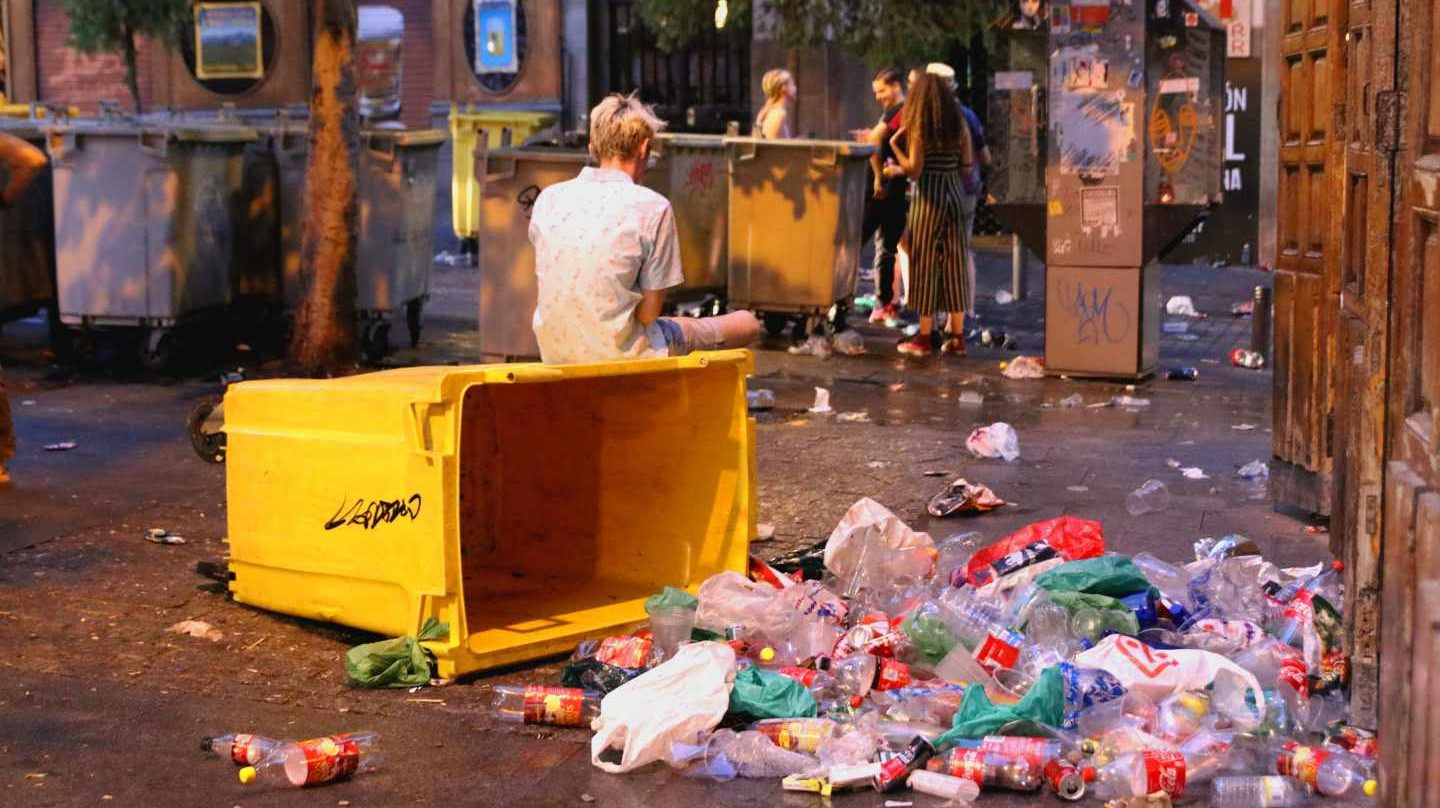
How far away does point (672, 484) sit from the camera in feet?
21.7

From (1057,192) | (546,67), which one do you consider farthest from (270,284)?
(546,67)

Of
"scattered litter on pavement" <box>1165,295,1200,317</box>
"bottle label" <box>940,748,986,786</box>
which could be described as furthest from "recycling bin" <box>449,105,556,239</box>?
"bottle label" <box>940,748,986,786</box>

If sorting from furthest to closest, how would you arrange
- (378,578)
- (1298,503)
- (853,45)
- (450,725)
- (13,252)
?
(853,45) → (13,252) → (1298,503) → (378,578) → (450,725)

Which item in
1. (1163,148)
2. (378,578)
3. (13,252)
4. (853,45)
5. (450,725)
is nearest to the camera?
(450,725)

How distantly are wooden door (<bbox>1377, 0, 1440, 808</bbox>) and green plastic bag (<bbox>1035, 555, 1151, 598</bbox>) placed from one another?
1.62 metres

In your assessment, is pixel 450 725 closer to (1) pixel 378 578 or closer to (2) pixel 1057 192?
(1) pixel 378 578

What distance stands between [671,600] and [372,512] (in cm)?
95

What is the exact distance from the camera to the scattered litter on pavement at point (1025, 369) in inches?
465

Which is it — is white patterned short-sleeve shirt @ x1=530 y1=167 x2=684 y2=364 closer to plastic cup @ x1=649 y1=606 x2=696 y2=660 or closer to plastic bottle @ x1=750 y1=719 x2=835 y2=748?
plastic cup @ x1=649 y1=606 x2=696 y2=660

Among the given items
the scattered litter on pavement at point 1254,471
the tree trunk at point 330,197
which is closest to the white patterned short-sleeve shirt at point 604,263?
the scattered litter on pavement at point 1254,471

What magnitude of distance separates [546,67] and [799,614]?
1927 cm

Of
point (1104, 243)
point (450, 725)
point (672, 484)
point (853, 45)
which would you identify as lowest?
point (450, 725)

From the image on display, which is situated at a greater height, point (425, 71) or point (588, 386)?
point (425, 71)

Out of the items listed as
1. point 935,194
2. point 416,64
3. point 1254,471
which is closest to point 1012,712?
point 1254,471
